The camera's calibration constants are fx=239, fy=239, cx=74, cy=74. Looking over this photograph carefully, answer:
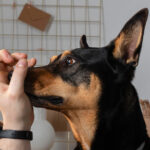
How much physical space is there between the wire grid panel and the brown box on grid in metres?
0.05

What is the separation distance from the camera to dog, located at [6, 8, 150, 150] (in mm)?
949

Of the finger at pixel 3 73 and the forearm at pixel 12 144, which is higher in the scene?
the finger at pixel 3 73

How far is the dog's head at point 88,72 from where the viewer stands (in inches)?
35.7

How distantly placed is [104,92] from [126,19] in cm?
117

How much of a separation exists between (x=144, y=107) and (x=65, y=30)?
905 mm

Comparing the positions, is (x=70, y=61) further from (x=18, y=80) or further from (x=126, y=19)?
(x=126, y=19)

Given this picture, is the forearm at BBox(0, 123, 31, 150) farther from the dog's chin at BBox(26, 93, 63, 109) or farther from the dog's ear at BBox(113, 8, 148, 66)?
the dog's ear at BBox(113, 8, 148, 66)

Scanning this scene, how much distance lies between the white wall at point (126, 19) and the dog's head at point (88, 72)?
98 centimetres

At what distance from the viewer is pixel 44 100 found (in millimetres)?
887

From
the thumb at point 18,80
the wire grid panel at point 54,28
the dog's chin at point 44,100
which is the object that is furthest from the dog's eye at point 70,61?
the wire grid panel at point 54,28

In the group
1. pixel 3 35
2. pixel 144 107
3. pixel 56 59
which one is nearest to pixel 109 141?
pixel 56 59

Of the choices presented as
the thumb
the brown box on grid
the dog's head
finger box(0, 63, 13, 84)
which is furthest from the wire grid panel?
the thumb

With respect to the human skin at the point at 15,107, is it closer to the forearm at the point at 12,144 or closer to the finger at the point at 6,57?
the forearm at the point at 12,144

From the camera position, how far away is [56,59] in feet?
3.53
